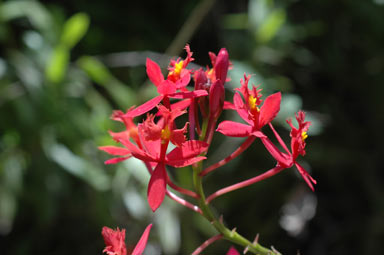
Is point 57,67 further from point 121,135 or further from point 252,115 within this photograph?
point 252,115

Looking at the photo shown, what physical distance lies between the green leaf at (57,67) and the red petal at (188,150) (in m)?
0.92

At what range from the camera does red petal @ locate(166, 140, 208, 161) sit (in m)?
0.50

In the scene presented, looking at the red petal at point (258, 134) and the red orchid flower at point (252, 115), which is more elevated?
the red orchid flower at point (252, 115)

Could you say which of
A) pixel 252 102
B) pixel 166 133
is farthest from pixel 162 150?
pixel 252 102

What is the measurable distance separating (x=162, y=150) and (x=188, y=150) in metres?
0.03

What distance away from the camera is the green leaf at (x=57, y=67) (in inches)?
52.2

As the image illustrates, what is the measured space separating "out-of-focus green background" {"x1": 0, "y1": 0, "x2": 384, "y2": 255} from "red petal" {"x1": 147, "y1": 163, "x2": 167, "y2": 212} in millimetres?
792

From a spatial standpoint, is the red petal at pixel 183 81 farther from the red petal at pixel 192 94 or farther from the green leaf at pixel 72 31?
the green leaf at pixel 72 31

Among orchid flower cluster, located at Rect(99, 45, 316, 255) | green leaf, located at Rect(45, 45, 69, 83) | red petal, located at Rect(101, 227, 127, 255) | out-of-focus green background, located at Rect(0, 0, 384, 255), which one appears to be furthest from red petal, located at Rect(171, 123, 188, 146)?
green leaf, located at Rect(45, 45, 69, 83)

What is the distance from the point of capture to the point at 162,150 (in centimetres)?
51

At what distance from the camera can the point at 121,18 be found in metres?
1.68

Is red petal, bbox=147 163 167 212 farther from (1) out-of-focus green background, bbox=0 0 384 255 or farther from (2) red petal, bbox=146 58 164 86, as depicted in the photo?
(1) out-of-focus green background, bbox=0 0 384 255

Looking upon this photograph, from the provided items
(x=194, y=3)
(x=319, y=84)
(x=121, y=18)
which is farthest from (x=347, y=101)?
(x=121, y=18)

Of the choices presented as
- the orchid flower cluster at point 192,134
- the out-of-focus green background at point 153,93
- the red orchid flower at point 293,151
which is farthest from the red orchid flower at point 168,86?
the out-of-focus green background at point 153,93
